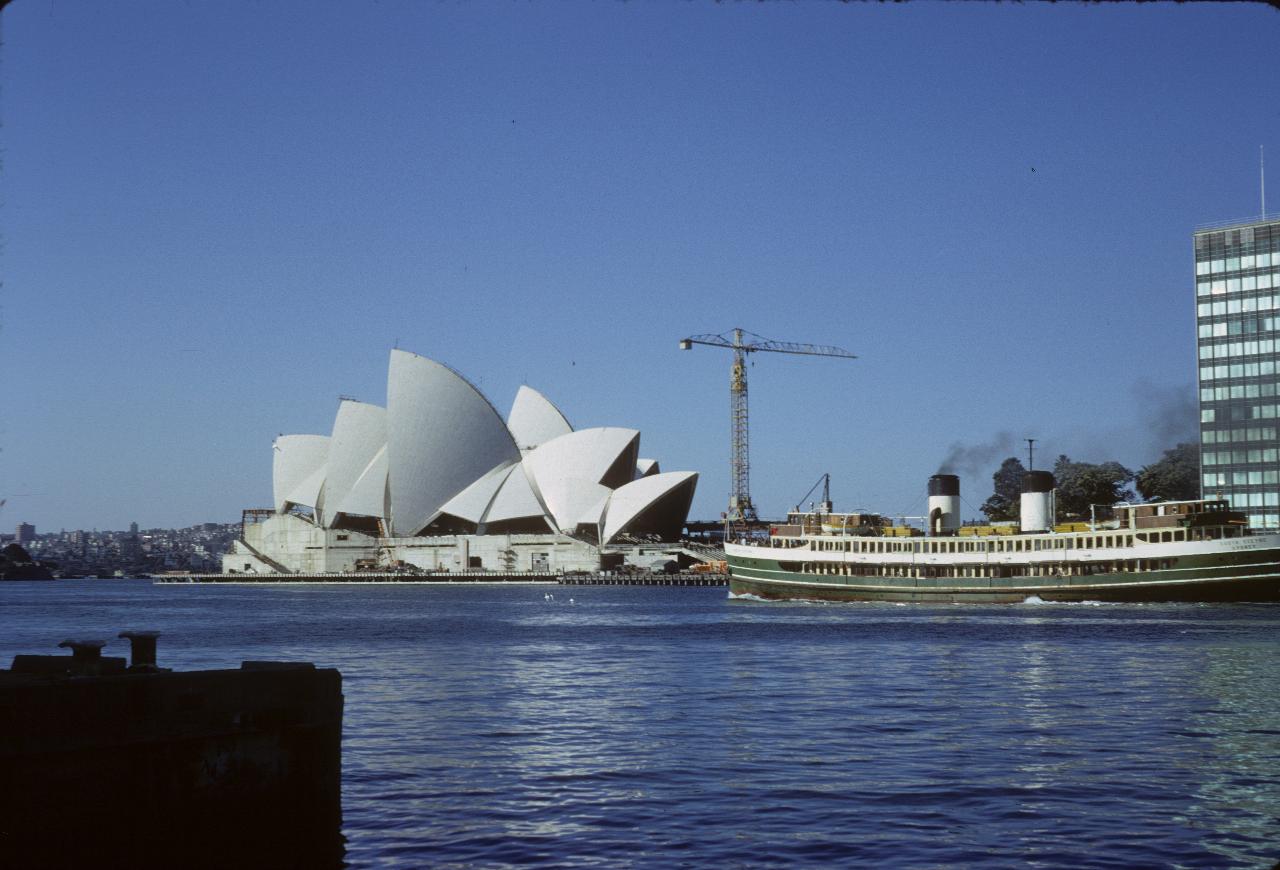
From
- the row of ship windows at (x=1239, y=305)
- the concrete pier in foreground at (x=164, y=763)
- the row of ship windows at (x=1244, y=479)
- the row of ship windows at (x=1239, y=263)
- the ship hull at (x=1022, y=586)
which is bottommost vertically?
the ship hull at (x=1022, y=586)

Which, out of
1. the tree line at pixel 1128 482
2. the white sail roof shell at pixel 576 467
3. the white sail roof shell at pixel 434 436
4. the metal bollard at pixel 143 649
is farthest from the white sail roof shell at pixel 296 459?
the metal bollard at pixel 143 649

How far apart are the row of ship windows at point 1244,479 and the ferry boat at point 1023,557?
43748 mm

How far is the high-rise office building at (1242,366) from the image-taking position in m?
111

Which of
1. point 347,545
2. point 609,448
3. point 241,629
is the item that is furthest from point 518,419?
point 241,629

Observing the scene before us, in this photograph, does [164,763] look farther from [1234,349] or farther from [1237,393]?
[1234,349]

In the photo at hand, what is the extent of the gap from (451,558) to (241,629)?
93296 mm

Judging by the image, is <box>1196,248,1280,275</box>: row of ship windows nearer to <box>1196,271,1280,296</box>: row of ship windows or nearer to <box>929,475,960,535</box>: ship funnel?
<box>1196,271,1280,296</box>: row of ship windows

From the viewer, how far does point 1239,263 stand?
11294cm

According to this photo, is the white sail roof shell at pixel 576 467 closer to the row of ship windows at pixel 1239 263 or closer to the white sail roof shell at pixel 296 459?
the white sail roof shell at pixel 296 459

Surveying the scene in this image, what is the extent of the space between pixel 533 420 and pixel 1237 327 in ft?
237

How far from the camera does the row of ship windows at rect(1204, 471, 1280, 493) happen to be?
109562 mm

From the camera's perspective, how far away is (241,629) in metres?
62.0

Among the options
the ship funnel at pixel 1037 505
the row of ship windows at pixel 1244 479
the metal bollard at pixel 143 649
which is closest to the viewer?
the metal bollard at pixel 143 649

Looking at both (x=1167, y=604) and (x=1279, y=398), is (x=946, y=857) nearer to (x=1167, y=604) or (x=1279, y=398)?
(x=1167, y=604)
